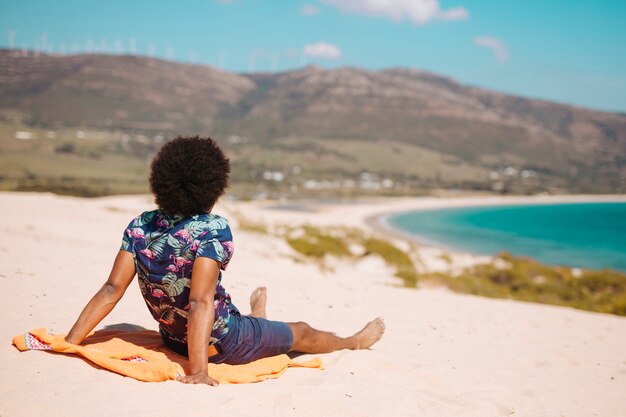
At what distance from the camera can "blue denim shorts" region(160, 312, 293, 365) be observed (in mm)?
3900

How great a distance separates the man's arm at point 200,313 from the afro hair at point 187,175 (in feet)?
1.32

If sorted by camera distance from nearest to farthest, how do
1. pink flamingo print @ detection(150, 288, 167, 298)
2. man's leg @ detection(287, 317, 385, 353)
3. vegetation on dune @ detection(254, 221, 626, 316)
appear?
pink flamingo print @ detection(150, 288, 167, 298) → man's leg @ detection(287, 317, 385, 353) → vegetation on dune @ detection(254, 221, 626, 316)

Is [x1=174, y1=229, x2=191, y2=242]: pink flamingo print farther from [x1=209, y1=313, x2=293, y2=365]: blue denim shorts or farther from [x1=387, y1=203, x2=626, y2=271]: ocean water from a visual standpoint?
[x1=387, y1=203, x2=626, y2=271]: ocean water

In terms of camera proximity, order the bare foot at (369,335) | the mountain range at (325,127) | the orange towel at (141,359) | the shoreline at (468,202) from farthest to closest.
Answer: the mountain range at (325,127) < the shoreline at (468,202) < the bare foot at (369,335) < the orange towel at (141,359)

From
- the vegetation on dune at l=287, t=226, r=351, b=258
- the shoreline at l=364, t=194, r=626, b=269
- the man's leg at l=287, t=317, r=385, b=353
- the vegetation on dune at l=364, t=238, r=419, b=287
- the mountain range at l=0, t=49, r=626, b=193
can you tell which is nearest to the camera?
the man's leg at l=287, t=317, r=385, b=353

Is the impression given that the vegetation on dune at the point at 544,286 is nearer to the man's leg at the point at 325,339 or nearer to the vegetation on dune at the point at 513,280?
the vegetation on dune at the point at 513,280

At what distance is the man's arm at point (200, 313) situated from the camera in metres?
3.48

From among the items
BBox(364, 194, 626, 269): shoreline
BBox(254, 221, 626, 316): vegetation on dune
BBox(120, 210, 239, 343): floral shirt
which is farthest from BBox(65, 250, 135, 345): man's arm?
BBox(364, 194, 626, 269): shoreline

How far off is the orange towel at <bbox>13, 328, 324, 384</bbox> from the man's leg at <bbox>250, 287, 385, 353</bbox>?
0.33m

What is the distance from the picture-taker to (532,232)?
63250 millimetres

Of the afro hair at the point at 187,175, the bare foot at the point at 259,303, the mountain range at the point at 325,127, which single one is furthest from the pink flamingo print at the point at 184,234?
the mountain range at the point at 325,127

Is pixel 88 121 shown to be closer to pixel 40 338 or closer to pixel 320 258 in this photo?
pixel 320 258

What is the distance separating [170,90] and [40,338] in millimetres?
197532

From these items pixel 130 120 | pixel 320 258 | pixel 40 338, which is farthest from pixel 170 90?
pixel 40 338
